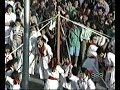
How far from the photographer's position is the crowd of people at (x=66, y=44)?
10789 mm

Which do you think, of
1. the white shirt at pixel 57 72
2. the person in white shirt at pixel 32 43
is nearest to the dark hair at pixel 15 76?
the white shirt at pixel 57 72

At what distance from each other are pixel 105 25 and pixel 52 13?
1.56m

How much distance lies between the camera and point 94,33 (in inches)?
473

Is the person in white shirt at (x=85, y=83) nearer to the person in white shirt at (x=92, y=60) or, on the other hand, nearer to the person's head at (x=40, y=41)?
the person in white shirt at (x=92, y=60)

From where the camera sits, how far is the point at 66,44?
1221 cm

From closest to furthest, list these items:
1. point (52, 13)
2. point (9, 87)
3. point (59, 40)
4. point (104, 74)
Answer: point (9, 87) → point (104, 74) → point (59, 40) → point (52, 13)

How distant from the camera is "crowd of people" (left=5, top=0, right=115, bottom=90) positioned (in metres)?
10.8

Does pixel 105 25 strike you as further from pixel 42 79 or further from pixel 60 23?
pixel 42 79

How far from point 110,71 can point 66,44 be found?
1.66m

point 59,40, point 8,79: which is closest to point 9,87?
point 8,79

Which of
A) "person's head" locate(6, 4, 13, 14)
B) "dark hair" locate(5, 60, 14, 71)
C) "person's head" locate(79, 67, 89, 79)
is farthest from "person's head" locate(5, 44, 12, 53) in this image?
"person's head" locate(79, 67, 89, 79)

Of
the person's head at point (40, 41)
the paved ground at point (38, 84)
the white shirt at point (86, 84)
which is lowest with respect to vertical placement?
the paved ground at point (38, 84)

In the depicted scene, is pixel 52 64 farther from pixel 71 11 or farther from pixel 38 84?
pixel 71 11

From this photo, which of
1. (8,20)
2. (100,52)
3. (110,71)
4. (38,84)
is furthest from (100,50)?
(8,20)
